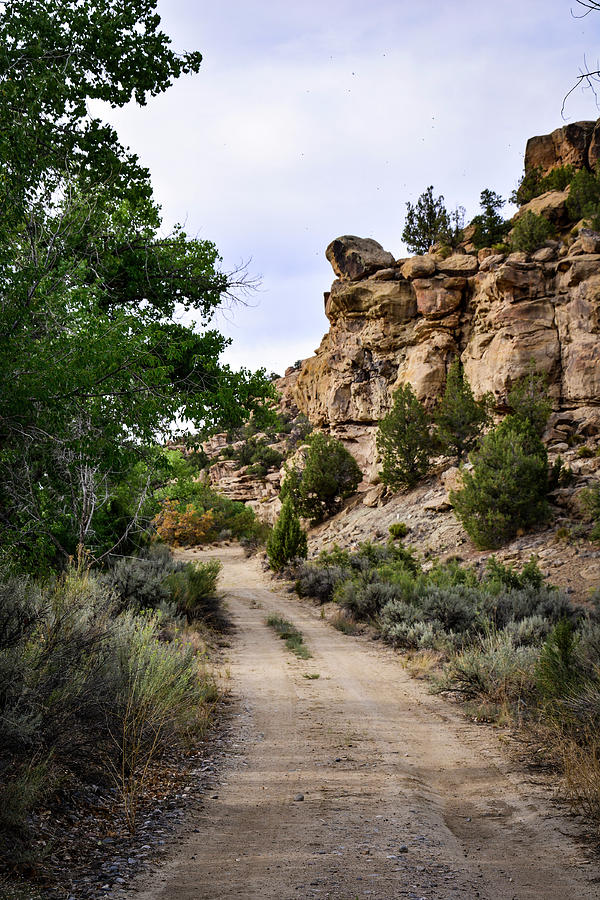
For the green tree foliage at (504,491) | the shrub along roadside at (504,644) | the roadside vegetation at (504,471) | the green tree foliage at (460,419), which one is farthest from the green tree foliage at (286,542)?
the green tree foliage at (460,419)

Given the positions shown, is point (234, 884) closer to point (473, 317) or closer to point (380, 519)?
point (380, 519)

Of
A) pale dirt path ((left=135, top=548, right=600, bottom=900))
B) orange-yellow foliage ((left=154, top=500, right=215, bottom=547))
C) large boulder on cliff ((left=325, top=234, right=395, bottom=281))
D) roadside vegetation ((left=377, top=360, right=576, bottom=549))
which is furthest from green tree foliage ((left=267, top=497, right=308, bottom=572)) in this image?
large boulder on cliff ((left=325, top=234, right=395, bottom=281))

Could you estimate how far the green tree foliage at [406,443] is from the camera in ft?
92.9

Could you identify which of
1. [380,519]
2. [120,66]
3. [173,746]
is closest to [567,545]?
[380,519]

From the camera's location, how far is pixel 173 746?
207 inches

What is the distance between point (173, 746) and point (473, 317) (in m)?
32.6

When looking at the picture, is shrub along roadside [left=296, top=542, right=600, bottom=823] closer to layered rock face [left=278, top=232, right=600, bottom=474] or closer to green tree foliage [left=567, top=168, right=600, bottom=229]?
layered rock face [left=278, top=232, right=600, bottom=474]

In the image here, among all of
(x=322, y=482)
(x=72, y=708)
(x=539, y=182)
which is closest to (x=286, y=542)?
(x=322, y=482)

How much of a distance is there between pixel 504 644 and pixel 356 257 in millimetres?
35942

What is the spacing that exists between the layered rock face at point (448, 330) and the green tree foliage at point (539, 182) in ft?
21.6

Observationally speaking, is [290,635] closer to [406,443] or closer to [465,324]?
[406,443]

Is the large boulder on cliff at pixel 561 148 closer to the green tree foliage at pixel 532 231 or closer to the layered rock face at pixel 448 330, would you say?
the green tree foliage at pixel 532 231

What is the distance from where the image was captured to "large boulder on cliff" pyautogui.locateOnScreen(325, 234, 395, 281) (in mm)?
39438

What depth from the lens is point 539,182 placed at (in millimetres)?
37781
